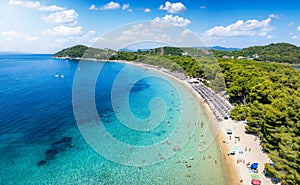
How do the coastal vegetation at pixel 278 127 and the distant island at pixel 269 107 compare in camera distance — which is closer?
the coastal vegetation at pixel 278 127

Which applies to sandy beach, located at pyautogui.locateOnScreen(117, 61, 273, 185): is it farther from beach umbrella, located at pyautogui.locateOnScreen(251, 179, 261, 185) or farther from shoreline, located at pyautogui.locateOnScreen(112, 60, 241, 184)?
beach umbrella, located at pyautogui.locateOnScreen(251, 179, 261, 185)

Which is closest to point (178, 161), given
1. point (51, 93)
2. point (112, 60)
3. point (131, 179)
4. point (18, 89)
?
point (131, 179)

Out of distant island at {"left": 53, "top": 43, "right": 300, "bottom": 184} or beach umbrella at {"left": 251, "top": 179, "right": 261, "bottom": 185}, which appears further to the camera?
beach umbrella at {"left": 251, "top": 179, "right": 261, "bottom": 185}

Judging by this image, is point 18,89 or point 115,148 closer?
point 115,148

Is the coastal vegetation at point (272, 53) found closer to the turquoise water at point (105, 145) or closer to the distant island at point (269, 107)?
the distant island at point (269, 107)

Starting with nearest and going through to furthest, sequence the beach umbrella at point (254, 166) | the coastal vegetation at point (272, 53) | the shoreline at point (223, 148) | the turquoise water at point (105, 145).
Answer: the shoreline at point (223, 148) < the turquoise water at point (105, 145) < the beach umbrella at point (254, 166) < the coastal vegetation at point (272, 53)

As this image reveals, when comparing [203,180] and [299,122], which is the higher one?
[299,122]

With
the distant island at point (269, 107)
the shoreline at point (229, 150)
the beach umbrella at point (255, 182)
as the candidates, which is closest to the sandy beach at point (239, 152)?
the shoreline at point (229, 150)

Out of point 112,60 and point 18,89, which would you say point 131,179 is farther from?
point 112,60

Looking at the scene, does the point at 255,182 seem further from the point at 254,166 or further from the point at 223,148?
the point at 223,148

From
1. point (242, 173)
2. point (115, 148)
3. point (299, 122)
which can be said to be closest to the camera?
point (299, 122)

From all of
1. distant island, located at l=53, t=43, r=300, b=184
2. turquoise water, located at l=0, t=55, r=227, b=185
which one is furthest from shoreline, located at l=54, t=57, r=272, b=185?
distant island, located at l=53, t=43, r=300, b=184
